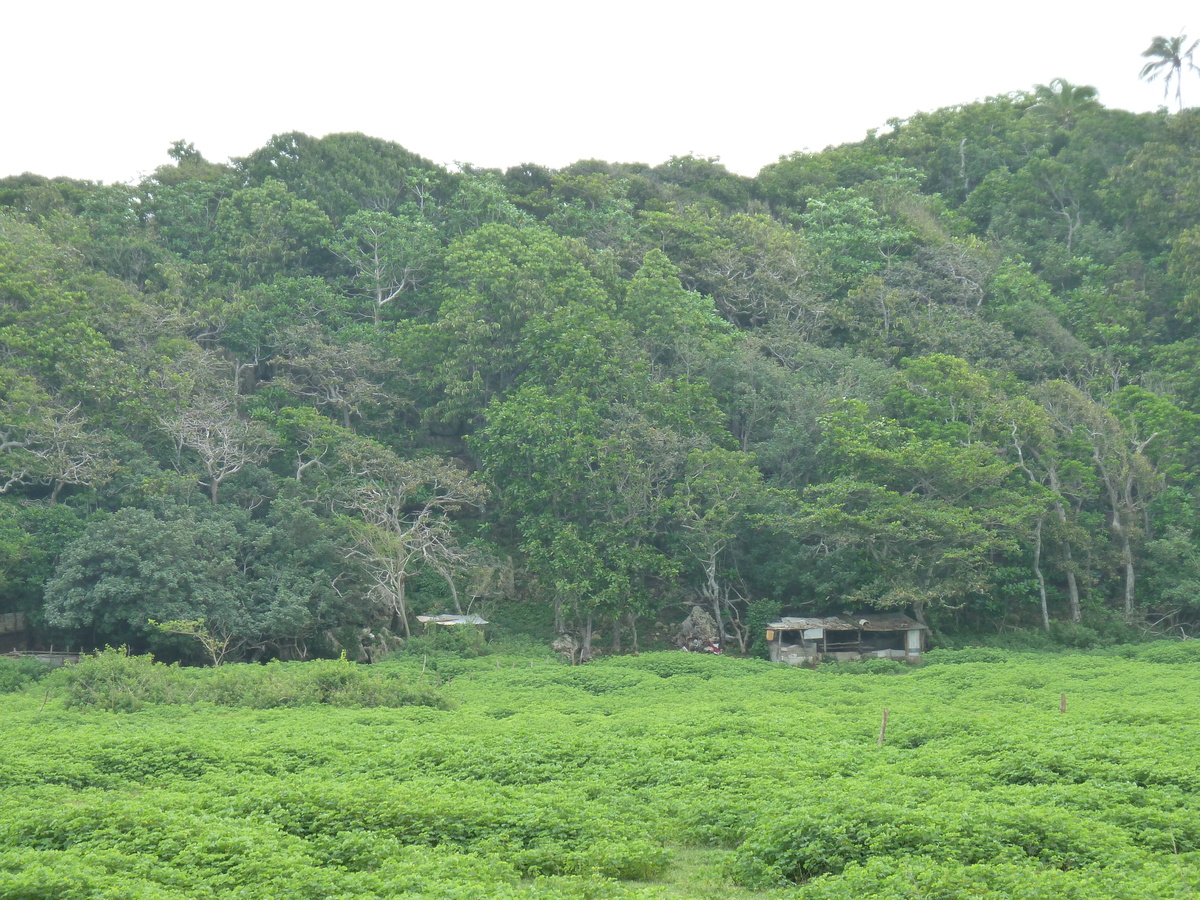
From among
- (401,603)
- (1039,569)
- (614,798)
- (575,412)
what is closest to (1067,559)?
(1039,569)

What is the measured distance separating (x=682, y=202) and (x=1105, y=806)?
131ft

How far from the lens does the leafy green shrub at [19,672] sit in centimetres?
2539

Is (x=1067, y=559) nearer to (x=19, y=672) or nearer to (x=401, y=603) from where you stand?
(x=401, y=603)

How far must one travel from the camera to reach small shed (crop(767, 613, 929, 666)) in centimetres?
3084

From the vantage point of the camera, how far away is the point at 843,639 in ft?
104

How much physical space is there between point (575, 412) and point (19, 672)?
16.5 m

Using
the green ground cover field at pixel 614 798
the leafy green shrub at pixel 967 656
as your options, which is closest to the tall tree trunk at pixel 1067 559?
the leafy green shrub at pixel 967 656

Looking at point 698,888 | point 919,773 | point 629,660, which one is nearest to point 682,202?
point 629,660

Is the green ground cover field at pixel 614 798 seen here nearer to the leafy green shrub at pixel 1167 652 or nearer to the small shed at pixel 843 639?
the leafy green shrub at pixel 1167 652

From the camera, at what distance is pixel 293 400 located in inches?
1469

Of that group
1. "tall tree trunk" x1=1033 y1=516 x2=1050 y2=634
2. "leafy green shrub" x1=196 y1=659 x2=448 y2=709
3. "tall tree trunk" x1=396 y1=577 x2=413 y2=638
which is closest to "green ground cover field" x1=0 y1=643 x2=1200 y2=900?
"leafy green shrub" x1=196 y1=659 x2=448 y2=709

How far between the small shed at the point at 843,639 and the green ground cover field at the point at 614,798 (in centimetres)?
866

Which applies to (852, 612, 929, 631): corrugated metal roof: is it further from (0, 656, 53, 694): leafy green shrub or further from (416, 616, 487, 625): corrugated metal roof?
(0, 656, 53, 694): leafy green shrub

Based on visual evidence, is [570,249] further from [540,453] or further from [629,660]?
[629,660]
